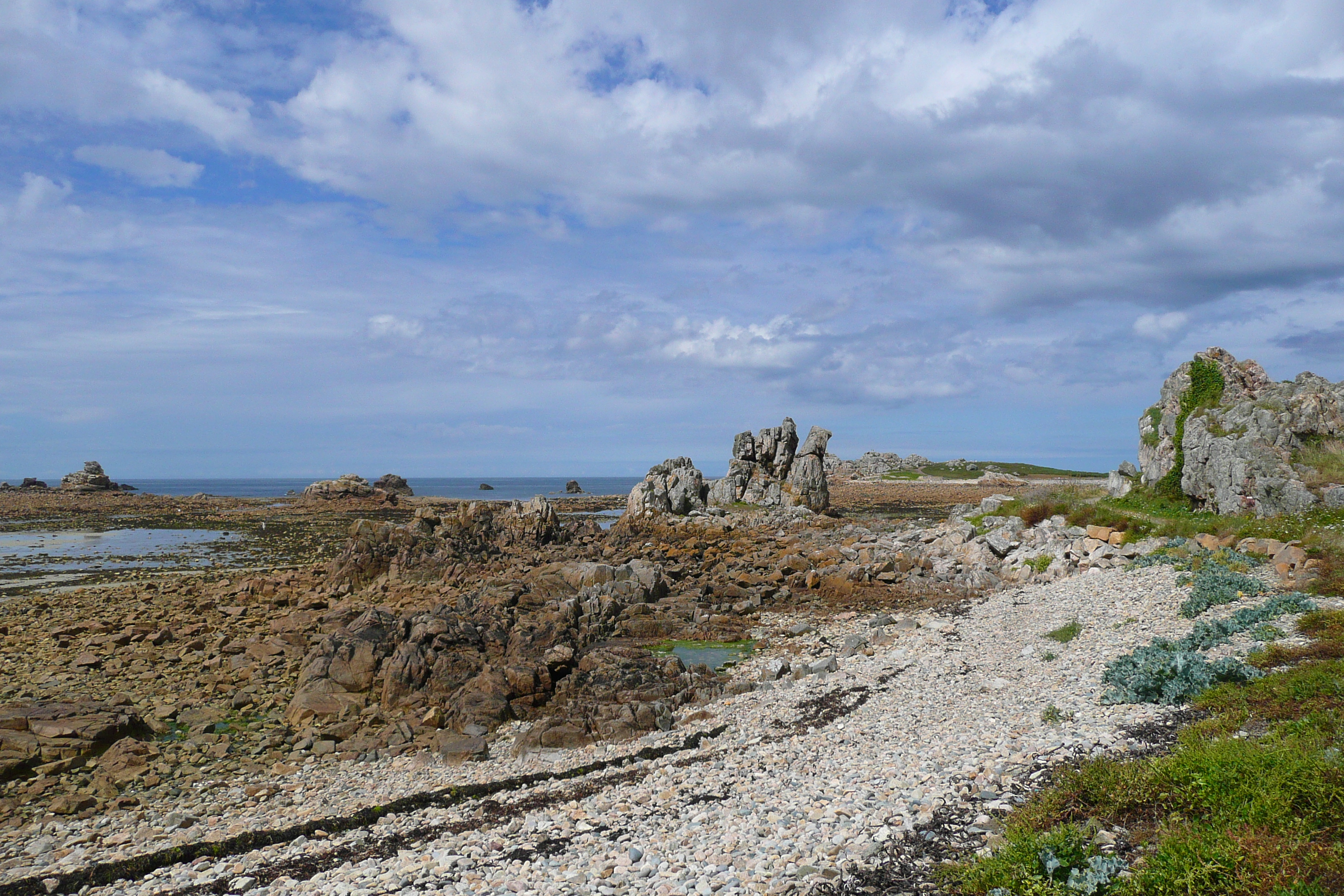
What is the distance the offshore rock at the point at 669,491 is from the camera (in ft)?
200

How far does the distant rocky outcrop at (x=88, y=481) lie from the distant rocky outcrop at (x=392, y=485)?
4181cm

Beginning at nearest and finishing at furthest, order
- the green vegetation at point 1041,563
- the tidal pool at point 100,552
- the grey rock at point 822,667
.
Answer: the grey rock at point 822,667, the green vegetation at point 1041,563, the tidal pool at point 100,552

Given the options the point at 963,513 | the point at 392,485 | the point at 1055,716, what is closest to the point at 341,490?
the point at 392,485

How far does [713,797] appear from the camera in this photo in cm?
1184

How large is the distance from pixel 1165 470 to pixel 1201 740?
2868 centimetres

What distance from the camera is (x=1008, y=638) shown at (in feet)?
68.9

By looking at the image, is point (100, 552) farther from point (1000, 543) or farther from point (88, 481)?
point (88, 481)

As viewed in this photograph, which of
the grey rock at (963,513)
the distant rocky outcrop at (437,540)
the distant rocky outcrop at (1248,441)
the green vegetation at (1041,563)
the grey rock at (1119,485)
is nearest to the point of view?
the distant rocky outcrop at (1248,441)

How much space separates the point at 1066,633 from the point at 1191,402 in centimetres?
2015

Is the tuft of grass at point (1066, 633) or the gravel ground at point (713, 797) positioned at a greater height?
the tuft of grass at point (1066, 633)

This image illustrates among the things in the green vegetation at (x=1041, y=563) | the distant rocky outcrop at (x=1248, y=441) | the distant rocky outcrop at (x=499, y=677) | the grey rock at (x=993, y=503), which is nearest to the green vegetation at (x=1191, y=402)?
the distant rocky outcrop at (x=1248, y=441)

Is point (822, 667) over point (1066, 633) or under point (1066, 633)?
under

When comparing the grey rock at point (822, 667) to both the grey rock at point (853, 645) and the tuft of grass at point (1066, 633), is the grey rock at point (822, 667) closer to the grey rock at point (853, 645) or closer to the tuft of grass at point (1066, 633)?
the grey rock at point (853, 645)

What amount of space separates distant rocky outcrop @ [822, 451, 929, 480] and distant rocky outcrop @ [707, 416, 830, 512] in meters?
79.8
